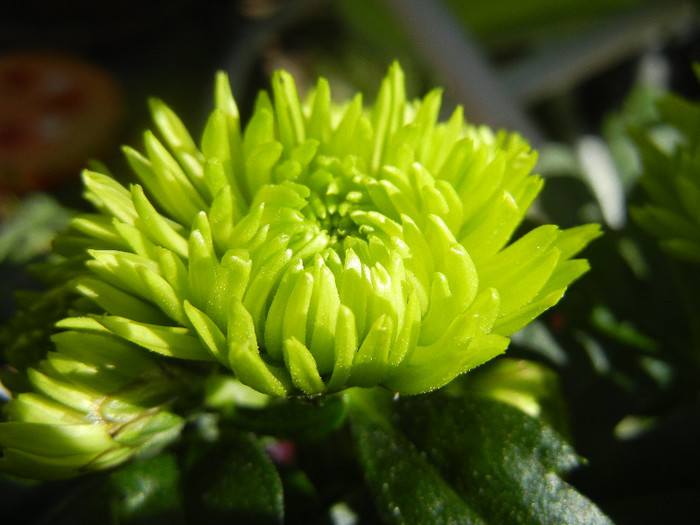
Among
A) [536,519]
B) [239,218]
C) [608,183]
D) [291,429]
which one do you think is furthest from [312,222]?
[608,183]

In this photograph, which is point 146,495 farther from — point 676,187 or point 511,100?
point 511,100

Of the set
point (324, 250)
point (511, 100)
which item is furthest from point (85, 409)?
point (511, 100)

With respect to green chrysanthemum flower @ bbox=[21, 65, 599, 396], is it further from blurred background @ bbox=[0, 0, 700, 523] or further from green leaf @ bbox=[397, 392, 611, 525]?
blurred background @ bbox=[0, 0, 700, 523]

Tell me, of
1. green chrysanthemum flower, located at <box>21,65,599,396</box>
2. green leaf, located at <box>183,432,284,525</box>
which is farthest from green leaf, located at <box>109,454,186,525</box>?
green chrysanthemum flower, located at <box>21,65,599,396</box>

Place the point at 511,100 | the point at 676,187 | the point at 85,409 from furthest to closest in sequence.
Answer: the point at 511,100 < the point at 676,187 < the point at 85,409

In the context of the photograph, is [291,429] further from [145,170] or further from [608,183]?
[608,183]

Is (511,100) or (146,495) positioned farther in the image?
(511,100)

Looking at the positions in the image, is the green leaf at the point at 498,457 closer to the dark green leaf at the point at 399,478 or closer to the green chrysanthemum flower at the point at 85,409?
the dark green leaf at the point at 399,478
